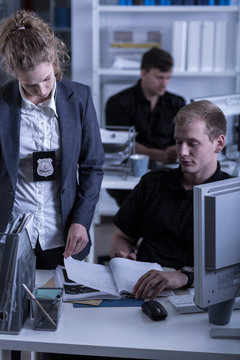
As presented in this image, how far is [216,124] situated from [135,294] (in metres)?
0.75

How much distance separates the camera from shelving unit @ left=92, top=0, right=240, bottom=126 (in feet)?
13.9

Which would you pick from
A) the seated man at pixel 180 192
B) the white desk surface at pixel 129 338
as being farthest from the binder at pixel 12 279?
the seated man at pixel 180 192

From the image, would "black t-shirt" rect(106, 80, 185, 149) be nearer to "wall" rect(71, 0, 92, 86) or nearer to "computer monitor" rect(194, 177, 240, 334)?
"wall" rect(71, 0, 92, 86)

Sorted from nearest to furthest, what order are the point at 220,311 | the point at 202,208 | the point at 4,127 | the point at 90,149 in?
the point at 202,208
the point at 220,311
the point at 4,127
the point at 90,149

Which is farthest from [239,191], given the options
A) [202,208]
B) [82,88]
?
[82,88]

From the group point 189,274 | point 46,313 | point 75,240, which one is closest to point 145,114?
point 75,240

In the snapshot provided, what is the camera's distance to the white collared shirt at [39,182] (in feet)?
5.99

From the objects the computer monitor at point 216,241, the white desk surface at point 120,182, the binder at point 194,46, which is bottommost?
the white desk surface at point 120,182

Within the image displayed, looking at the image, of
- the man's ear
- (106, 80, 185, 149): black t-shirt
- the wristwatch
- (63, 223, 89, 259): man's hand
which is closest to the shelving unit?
(106, 80, 185, 149): black t-shirt

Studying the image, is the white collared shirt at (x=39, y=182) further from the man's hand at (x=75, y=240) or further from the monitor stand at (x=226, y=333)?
the monitor stand at (x=226, y=333)

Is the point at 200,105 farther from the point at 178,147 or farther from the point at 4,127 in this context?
the point at 4,127

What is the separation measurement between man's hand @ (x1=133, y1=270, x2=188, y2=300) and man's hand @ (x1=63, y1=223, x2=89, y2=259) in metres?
0.26

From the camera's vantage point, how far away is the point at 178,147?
1.96 metres

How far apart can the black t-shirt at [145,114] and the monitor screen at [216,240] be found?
2.46 meters
